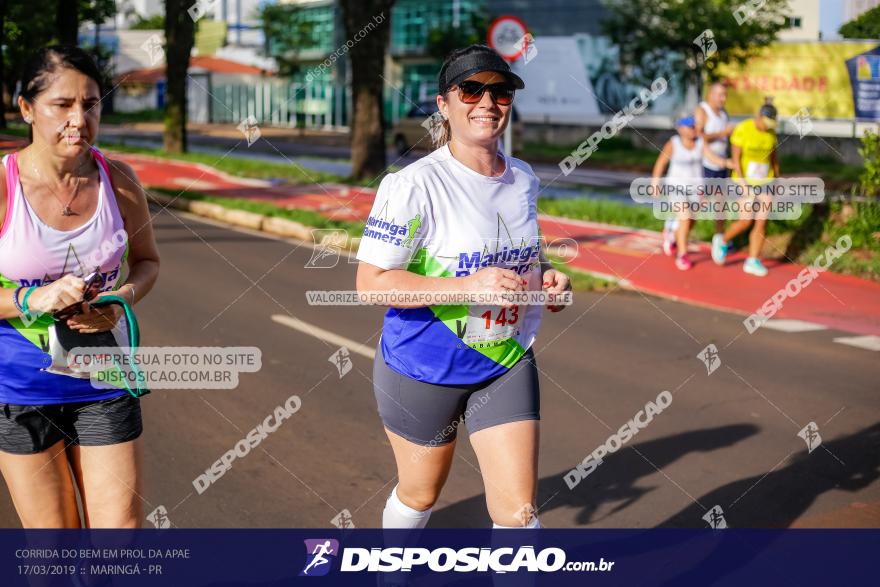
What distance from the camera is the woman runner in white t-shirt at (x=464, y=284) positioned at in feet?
11.2

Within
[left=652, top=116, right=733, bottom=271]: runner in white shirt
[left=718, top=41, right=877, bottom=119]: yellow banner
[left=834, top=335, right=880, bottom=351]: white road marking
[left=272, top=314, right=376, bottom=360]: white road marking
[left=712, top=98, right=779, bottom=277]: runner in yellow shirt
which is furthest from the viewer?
[left=718, top=41, right=877, bottom=119]: yellow banner

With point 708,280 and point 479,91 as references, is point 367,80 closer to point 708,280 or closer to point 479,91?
point 708,280

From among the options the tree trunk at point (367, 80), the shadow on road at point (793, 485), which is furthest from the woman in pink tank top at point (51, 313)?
the tree trunk at point (367, 80)

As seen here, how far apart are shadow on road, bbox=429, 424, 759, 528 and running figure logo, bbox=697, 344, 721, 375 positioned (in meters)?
1.38

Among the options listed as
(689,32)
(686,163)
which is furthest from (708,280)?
(689,32)

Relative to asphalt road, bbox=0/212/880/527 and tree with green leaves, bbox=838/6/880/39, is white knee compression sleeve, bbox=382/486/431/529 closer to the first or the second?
asphalt road, bbox=0/212/880/527

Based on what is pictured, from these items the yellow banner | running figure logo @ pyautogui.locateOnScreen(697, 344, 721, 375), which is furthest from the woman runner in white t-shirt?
the yellow banner

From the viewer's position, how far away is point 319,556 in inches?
176

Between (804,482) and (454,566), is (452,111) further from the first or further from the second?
(804,482)

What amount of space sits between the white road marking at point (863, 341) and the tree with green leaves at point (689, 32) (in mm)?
19955

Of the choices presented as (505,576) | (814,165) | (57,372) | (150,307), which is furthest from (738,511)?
(814,165)

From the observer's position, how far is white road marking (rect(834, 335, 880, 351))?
342 inches

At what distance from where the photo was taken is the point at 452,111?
3.54 metres

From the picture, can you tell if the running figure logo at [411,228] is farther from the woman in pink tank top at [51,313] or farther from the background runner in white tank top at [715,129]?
the background runner in white tank top at [715,129]
